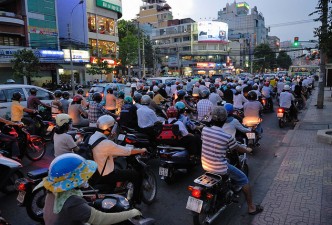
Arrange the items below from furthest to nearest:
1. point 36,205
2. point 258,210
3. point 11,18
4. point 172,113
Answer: point 11,18, point 172,113, point 258,210, point 36,205

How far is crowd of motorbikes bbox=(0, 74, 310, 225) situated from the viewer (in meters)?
3.90

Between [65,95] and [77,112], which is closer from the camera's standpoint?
[77,112]

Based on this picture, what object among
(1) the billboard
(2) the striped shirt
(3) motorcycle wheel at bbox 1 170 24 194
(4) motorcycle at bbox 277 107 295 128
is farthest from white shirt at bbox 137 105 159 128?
(1) the billboard

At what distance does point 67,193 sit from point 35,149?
235 inches

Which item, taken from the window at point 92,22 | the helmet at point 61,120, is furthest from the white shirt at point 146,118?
the window at point 92,22

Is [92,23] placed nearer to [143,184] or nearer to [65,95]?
[65,95]

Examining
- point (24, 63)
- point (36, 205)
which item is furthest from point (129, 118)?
point (24, 63)

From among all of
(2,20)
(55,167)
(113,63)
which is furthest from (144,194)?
(113,63)

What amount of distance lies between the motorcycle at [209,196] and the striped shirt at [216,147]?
128 mm

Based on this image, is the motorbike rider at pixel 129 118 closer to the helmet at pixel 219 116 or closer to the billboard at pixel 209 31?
the helmet at pixel 219 116

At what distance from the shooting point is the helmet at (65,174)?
234cm

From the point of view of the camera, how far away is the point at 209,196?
158 inches

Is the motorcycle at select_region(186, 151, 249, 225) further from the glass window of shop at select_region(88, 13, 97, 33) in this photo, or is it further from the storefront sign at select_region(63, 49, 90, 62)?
the glass window of shop at select_region(88, 13, 97, 33)

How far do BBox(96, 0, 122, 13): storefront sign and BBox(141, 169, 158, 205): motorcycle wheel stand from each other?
44138mm
